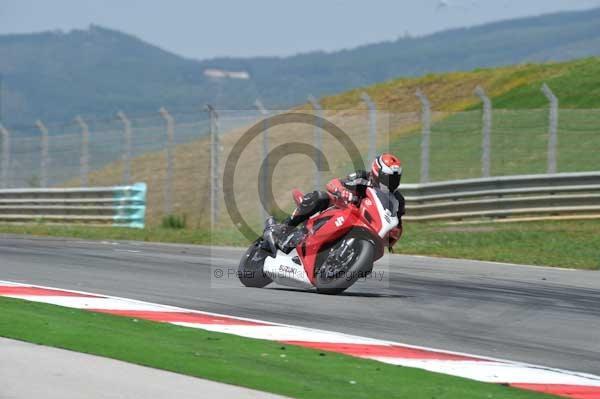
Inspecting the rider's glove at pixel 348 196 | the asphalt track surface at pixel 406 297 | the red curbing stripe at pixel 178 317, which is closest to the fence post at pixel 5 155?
the asphalt track surface at pixel 406 297

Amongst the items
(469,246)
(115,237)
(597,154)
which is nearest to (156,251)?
(115,237)

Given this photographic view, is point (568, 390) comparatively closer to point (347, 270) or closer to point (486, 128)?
point (347, 270)

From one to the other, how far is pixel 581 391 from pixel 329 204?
14.0 ft

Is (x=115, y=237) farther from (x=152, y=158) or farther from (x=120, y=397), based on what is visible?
(x=120, y=397)

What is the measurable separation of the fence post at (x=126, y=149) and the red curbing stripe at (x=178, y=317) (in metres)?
14.1

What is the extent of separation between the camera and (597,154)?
2380 centimetres

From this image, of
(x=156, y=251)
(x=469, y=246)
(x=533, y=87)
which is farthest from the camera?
(x=533, y=87)

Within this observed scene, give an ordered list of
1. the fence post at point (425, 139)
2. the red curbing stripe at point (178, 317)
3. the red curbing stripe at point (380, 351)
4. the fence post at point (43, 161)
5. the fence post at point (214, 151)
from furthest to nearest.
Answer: the fence post at point (43, 161) → the fence post at point (214, 151) → the fence post at point (425, 139) → the red curbing stripe at point (178, 317) → the red curbing stripe at point (380, 351)

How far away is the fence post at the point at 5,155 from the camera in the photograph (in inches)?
1064

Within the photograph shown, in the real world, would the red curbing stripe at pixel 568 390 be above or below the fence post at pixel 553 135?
below

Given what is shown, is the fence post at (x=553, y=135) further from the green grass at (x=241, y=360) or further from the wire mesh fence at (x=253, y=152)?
the green grass at (x=241, y=360)

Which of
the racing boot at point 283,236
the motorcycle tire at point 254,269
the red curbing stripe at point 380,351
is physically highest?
the racing boot at point 283,236

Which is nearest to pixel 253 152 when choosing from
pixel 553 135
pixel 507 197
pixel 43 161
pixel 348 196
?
pixel 43 161

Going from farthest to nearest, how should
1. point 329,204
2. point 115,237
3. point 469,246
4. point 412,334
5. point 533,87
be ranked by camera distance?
point 533,87 → point 115,237 → point 469,246 → point 329,204 → point 412,334
